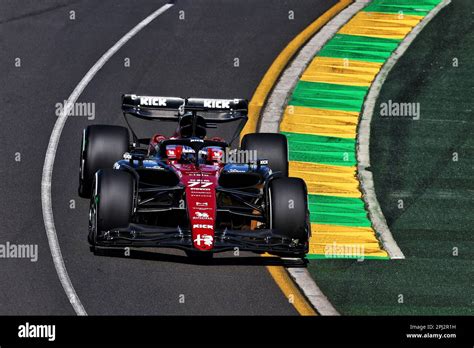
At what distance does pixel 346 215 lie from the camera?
2152cm

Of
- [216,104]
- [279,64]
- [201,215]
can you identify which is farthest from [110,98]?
[201,215]

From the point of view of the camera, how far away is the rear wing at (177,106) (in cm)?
2116

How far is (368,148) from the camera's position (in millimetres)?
24219

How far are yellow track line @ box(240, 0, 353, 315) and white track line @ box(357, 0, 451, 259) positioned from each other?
5.71ft

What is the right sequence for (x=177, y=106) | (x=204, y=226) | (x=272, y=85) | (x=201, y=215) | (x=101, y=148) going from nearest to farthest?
1. (x=204, y=226)
2. (x=201, y=215)
3. (x=101, y=148)
4. (x=177, y=106)
5. (x=272, y=85)

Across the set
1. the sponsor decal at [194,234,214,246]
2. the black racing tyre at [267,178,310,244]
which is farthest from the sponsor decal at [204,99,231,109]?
the sponsor decal at [194,234,214,246]

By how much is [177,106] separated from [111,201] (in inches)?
123

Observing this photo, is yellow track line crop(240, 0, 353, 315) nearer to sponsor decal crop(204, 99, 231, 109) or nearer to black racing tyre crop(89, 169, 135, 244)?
black racing tyre crop(89, 169, 135, 244)

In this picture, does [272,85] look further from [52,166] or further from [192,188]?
[192,188]

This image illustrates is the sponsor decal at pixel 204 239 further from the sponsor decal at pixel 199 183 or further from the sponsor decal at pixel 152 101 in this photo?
the sponsor decal at pixel 152 101

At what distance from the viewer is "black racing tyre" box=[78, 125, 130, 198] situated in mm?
20734

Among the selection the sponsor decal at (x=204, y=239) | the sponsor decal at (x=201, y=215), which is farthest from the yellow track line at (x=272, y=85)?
the sponsor decal at (x=201, y=215)

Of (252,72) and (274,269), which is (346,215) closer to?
(274,269)

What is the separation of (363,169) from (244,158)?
308 centimetres
